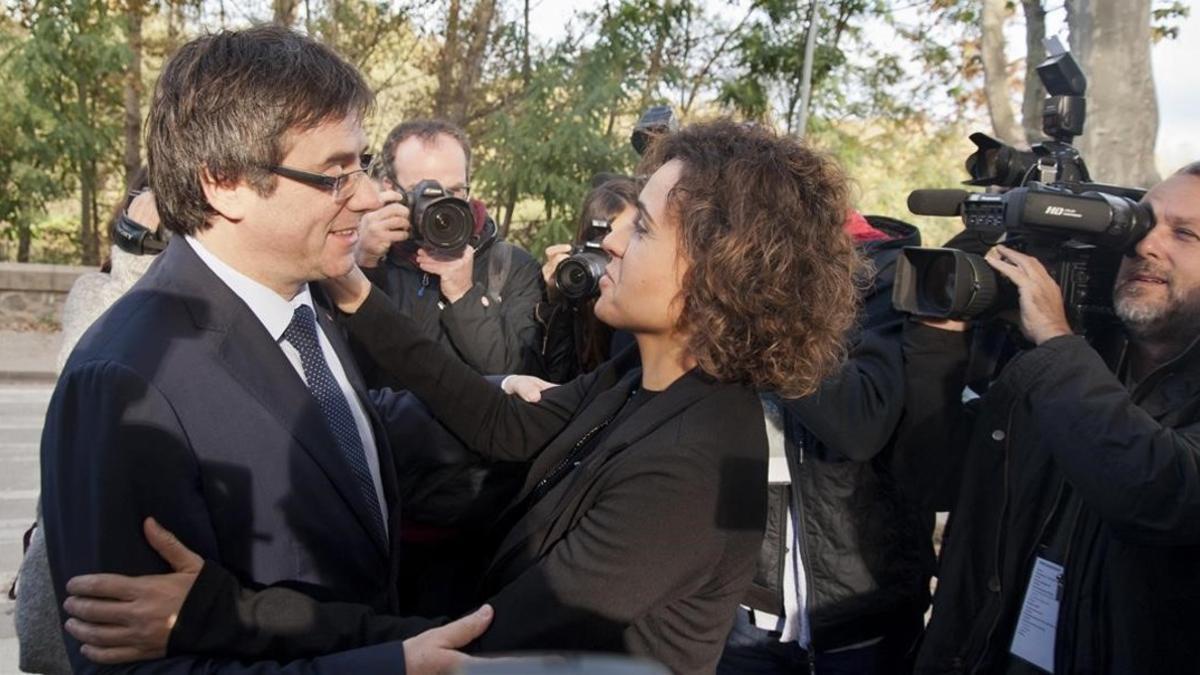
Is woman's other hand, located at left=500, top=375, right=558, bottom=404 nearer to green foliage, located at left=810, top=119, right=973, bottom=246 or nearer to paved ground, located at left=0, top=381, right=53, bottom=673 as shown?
paved ground, located at left=0, top=381, right=53, bottom=673

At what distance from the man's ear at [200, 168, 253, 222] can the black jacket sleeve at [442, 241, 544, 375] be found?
1.44m

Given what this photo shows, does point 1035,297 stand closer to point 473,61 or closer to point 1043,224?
point 1043,224

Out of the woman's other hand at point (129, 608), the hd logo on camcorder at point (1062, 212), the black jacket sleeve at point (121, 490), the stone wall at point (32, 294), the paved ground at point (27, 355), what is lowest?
the paved ground at point (27, 355)

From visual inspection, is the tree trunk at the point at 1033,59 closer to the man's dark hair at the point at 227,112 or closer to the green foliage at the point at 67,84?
the man's dark hair at the point at 227,112

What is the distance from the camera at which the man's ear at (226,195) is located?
1.52 m

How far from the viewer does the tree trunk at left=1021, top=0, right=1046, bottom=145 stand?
7.16 metres

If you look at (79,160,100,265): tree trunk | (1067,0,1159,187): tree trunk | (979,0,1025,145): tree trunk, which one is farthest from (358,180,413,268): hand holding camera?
(79,160,100,265): tree trunk

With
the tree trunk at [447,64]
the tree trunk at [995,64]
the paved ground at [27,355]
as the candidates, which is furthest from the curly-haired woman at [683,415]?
the tree trunk at [447,64]

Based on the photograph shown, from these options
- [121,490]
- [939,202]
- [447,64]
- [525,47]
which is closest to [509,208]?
[525,47]

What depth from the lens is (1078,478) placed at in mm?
1891

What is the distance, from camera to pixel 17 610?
1.63m

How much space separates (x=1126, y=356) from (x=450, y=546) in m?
1.59

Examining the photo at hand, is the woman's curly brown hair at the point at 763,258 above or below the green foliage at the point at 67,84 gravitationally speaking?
below

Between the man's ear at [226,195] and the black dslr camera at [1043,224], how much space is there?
4.62 ft
